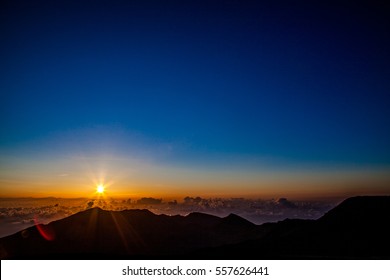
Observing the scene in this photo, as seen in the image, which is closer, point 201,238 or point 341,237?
point 341,237

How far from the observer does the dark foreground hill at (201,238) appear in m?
66.8

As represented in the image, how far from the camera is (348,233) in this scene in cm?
7631

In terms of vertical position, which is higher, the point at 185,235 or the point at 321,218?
the point at 321,218

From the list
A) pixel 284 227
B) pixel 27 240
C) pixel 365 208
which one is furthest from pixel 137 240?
pixel 365 208

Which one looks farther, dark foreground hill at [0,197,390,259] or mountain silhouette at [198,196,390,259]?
dark foreground hill at [0,197,390,259]

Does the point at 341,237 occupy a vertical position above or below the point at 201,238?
above

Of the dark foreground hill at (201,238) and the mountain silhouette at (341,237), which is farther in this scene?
the dark foreground hill at (201,238)

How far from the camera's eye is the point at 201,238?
592 feet

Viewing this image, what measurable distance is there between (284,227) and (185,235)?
78.2 metres

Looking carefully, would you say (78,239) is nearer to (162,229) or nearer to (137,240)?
(137,240)

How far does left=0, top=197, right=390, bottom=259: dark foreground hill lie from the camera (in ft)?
219
